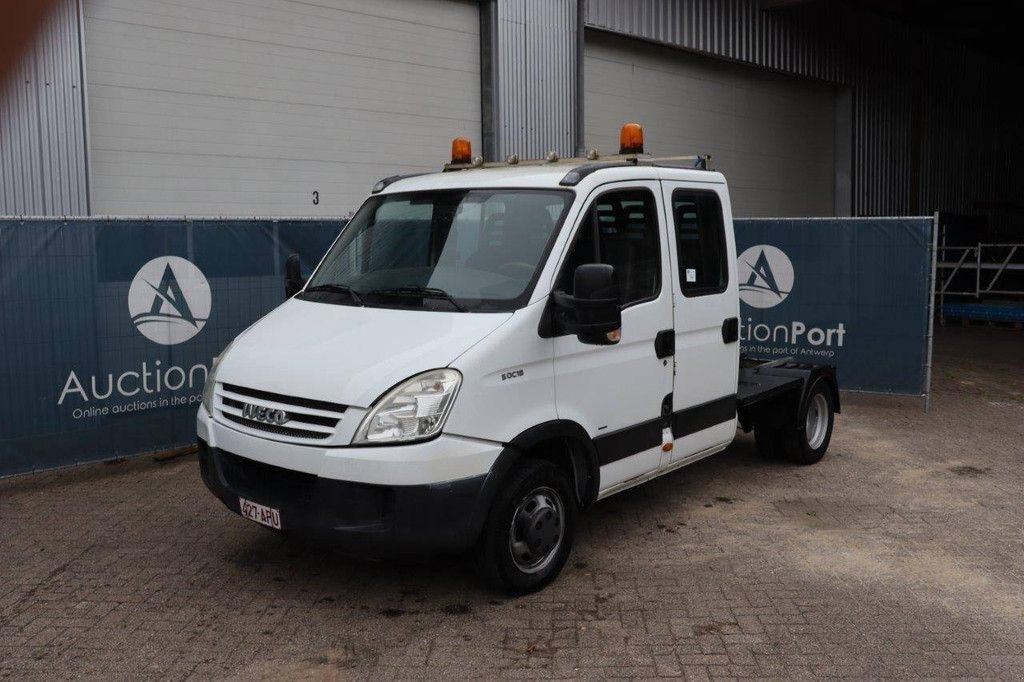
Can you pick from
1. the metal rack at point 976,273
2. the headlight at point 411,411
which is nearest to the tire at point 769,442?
the headlight at point 411,411

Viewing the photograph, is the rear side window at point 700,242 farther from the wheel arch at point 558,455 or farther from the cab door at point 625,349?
the wheel arch at point 558,455

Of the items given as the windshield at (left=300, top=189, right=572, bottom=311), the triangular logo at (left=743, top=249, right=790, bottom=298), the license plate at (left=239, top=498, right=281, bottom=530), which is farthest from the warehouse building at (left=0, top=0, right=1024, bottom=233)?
the license plate at (left=239, top=498, right=281, bottom=530)

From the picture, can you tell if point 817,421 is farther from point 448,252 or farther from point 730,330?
point 448,252

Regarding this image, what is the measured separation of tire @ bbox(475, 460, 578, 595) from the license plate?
3.21 feet

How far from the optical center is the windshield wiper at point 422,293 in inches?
197

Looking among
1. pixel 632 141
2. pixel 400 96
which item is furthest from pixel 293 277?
pixel 400 96

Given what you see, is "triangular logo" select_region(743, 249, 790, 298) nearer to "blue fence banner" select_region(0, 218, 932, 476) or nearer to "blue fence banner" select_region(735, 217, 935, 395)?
"blue fence banner" select_region(735, 217, 935, 395)

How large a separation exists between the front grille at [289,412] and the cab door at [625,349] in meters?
1.20

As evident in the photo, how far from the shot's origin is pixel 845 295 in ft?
33.2

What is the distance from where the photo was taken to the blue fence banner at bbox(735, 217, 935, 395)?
32.1 ft

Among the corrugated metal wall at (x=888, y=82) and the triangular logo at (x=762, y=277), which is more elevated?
the corrugated metal wall at (x=888, y=82)

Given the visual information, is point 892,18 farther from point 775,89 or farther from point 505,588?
point 505,588

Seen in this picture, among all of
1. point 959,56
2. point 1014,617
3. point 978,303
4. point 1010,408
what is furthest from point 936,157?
point 1014,617

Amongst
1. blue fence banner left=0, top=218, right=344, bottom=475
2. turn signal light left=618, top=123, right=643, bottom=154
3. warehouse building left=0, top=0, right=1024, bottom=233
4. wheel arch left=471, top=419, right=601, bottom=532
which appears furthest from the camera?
warehouse building left=0, top=0, right=1024, bottom=233
